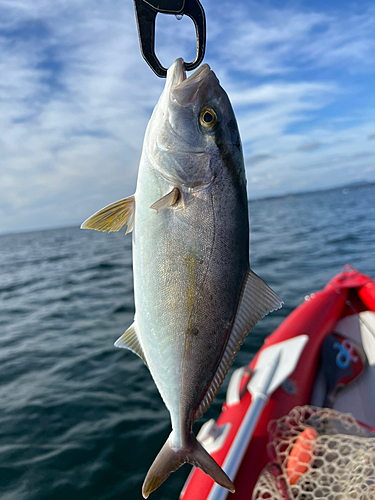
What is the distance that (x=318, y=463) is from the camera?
323cm

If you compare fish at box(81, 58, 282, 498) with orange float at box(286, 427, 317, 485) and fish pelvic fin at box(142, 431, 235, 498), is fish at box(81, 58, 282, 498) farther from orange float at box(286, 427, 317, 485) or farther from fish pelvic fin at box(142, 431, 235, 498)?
orange float at box(286, 427, 317, 485)

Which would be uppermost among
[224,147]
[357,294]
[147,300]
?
[224,147]

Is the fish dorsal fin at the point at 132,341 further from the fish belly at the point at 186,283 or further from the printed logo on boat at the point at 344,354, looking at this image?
the printed logo on boat at the point at 344,354

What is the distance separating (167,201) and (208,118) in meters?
0.42

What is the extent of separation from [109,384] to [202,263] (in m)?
5.61

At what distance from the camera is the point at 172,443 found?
5.06 feet

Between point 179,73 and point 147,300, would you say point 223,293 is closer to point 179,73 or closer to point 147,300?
point 147,300

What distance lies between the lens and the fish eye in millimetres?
1423

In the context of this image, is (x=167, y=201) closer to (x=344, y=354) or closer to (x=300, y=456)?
(x=300, y=456)

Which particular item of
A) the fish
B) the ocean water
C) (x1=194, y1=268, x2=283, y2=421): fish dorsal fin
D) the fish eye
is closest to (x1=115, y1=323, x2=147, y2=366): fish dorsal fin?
the fish

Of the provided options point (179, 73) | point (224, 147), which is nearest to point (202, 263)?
point (224, 147)

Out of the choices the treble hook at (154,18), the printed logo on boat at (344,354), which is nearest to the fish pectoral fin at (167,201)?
the treble hook at (154,18)

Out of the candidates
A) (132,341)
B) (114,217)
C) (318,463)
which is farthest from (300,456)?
A: (114,217)

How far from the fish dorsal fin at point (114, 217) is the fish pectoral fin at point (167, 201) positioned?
23 cm
